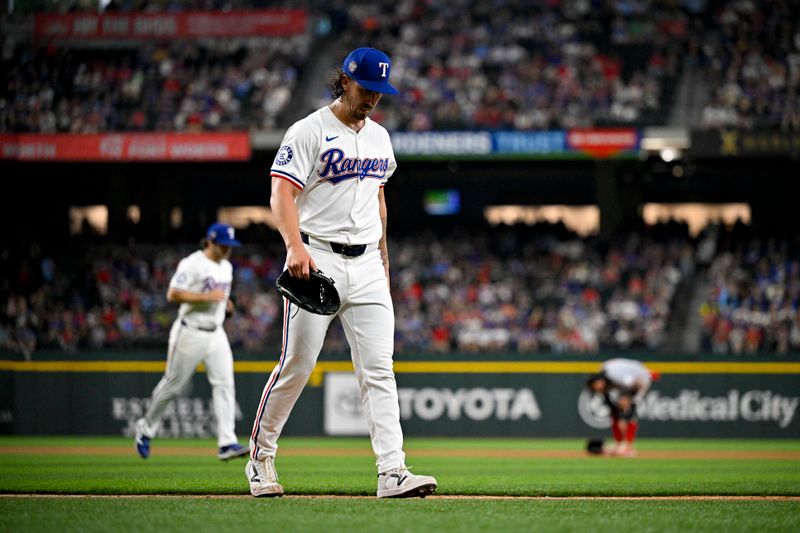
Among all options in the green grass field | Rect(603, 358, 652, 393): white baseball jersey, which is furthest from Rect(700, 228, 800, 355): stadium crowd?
the green grass field

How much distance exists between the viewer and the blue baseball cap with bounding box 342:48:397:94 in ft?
19.1

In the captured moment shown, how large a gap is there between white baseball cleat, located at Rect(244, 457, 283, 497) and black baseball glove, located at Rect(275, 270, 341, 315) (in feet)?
3.07

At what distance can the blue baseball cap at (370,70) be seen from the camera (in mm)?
5809

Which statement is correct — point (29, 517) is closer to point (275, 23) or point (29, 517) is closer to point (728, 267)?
point (728, 267)

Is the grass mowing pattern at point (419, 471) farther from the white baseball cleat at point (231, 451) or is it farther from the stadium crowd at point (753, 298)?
the stadium crowd at point (753, 298)

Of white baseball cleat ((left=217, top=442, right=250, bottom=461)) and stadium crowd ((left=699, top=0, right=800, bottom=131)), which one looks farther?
stadium crowd ((left=699, top=0, right=800, bottom=131))

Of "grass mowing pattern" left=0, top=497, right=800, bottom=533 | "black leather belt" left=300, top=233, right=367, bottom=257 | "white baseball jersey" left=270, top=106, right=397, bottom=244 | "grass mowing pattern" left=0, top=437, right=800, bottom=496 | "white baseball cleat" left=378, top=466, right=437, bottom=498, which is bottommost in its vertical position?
"grass mowing pattern" left=0, top=437, right=800, bottom=496

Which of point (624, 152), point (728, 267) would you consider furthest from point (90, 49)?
point (728, 267)

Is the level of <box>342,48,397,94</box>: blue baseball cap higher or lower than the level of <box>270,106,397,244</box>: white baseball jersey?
higher

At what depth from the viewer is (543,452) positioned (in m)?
13.8

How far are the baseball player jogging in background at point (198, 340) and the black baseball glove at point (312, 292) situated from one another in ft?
15.6

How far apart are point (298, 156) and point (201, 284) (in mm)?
4983

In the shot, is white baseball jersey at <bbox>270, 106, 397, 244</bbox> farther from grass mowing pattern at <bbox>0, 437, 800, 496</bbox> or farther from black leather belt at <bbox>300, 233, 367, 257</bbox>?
grass mowing pattern at <bbox>0, 437, 800, 496</bbox>

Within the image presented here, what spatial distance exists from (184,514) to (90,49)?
70.1 feet
